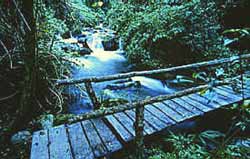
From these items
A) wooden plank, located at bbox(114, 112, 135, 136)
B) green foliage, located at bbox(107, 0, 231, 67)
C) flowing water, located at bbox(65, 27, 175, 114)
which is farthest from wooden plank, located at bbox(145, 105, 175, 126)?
green foliage, located at bbox(107, 0, 231, 67)

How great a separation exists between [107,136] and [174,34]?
5.16m

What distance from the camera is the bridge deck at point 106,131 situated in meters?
2.86

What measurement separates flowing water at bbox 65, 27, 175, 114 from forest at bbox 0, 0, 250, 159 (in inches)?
1.5

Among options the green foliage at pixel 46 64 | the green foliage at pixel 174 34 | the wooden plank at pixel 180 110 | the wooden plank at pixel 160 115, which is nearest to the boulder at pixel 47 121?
the green foliage at pixel 46 64

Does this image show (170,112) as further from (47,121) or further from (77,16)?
(77,16)

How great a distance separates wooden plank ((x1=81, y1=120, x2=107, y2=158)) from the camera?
2887 millimetres

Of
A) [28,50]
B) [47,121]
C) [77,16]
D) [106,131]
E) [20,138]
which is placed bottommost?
[20,138]

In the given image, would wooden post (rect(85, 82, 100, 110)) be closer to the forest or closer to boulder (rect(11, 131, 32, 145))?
the forest

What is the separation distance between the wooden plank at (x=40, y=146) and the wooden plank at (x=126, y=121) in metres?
1.07

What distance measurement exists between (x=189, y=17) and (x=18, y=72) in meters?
5.29

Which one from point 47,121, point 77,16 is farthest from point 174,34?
point 47,121

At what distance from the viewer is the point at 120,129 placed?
10.8 ft

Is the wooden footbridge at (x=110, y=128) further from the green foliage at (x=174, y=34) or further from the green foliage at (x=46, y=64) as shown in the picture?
the green foliage at (x=174, y=34)

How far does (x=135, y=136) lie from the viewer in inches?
124
